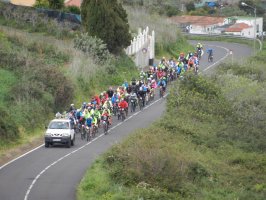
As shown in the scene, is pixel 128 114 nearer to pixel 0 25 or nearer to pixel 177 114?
pixel 177 114

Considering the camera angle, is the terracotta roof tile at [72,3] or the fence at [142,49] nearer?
the fence at [142,49]

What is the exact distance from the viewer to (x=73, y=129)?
132ft

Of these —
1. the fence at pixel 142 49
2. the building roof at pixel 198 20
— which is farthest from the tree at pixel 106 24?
the building roof at pixel 198 20

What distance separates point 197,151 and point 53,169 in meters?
7.42

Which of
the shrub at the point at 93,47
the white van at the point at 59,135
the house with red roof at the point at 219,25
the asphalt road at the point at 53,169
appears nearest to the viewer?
the asphalt road at the point at 53,169

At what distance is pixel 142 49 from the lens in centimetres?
6719

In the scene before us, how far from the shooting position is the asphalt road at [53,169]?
96.0 feet

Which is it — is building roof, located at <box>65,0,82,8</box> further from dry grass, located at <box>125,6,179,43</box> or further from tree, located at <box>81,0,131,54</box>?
tree, located at <box>81,0,131,54</box>

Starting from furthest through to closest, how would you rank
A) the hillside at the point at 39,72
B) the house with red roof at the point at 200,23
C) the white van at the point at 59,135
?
the house with red roof at the point at 200,23 < the hillside at the point at 39,72 < the white van at the point at 59,135

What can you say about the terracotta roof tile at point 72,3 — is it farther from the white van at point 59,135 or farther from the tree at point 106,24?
the white van at point 59,135

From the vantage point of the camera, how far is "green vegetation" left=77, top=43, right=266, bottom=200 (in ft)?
98.5

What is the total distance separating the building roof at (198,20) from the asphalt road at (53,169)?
218ft

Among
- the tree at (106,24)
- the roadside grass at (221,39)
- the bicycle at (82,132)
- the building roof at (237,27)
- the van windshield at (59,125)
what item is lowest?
the roadside grass at (221,39)

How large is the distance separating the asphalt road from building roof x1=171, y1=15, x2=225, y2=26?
218ft
